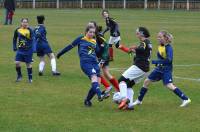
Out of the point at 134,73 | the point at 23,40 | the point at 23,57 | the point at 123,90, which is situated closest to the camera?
the point at 123,90

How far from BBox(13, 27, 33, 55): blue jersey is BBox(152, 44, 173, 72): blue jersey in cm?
529

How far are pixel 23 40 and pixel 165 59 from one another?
219 inches

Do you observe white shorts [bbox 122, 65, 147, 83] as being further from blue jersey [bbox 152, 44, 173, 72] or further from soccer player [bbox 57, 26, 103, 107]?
soccer player [bbox 57, 26, 103, 107]

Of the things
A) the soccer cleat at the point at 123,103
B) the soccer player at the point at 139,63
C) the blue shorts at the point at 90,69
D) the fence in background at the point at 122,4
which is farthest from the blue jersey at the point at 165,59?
the fence in background at the point at 122,4

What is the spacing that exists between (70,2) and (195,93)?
255ft

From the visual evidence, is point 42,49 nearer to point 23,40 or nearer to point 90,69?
point 23,40

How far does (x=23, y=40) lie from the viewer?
61.2 ft

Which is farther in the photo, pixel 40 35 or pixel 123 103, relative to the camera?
pixel 40 35

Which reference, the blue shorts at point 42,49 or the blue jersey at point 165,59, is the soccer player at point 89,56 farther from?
the blue shorts at point 42,49

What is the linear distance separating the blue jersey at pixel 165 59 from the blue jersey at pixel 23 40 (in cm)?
529

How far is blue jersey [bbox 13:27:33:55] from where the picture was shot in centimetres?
1867

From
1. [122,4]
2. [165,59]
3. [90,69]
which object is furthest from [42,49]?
[122,4]

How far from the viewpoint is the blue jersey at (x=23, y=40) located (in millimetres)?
18672

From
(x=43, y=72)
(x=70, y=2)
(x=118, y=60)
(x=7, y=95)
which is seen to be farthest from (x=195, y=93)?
(x=70, y=2)
